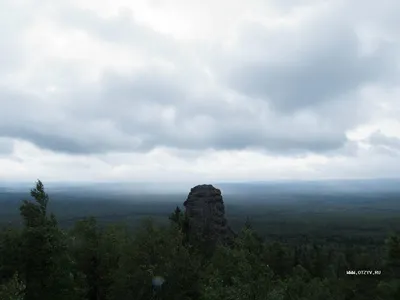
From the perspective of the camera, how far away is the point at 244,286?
994 inches

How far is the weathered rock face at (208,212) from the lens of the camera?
293 feet

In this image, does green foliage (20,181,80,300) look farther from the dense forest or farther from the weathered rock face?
the weathered rock face

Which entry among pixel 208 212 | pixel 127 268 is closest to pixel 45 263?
pixel 127 268

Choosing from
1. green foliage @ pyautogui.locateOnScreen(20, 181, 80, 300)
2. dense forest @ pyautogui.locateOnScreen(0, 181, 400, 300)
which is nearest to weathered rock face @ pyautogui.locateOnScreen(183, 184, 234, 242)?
dense forest @ pyautogui.locateOnScreen(0, 181, 400, 300)

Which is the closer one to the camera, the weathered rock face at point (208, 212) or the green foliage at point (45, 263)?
the green foliage at point (45, 263)

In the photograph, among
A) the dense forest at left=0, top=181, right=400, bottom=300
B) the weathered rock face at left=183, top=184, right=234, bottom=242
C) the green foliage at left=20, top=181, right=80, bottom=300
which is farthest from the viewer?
the weathered rock face at left=183, top=184, right=234, bottom=242

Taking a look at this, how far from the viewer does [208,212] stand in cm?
9356

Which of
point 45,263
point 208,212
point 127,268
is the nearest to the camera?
point 45,263

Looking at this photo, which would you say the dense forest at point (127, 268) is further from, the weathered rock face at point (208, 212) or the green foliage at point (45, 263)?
the weathered rock face at point (208, 212)

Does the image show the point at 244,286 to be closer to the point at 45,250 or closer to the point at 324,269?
the point at 45,250

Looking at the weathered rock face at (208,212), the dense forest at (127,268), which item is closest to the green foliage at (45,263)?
the dense forest at (127,268)

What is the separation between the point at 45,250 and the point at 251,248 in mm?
17404

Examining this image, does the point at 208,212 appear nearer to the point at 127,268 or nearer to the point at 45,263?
the point at 127,268

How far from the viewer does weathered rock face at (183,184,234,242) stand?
8938 centimetres
